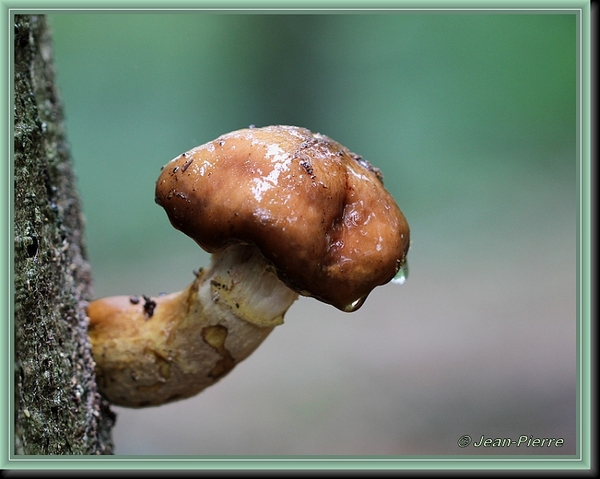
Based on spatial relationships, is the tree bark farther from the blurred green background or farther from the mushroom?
the blurred green background

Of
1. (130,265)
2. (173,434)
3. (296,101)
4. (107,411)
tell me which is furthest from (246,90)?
(107,411)

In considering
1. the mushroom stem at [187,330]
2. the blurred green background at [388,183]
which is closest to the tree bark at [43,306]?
the mushroom stem at [187,330]

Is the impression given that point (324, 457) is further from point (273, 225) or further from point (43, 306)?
point (43, 306)

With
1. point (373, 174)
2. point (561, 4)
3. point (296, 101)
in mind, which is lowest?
point (296, 101)

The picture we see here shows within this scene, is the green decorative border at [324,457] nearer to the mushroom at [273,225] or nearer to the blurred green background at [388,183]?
the mushroom at [273,225]

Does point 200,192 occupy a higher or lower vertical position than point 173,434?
higher

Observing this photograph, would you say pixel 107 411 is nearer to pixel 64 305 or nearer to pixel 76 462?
pixel 64 305
